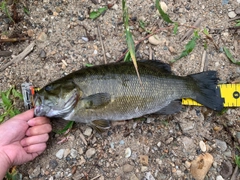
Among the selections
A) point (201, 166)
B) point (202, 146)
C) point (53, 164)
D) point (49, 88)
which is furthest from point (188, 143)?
point (49, 88)

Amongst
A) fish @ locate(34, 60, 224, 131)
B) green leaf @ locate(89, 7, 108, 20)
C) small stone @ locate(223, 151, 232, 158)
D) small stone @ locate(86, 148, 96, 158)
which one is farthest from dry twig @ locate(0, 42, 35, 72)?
small stone @ locate(223, 151, 232, 158)

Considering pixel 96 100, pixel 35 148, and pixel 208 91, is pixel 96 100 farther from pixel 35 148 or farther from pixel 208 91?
pixel 208 91

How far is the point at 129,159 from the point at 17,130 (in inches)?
61.5

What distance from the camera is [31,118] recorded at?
3938mm

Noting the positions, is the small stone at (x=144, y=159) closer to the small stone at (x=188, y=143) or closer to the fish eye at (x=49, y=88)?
the small stone at (x=188, y=143)

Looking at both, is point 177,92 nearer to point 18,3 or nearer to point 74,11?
point 74,11

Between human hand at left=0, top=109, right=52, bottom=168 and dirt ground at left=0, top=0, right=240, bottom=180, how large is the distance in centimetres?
25

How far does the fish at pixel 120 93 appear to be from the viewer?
3.77m

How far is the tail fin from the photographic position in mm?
4105

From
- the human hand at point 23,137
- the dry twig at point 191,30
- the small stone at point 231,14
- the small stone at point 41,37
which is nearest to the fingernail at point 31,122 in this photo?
the human hand at point 23,137

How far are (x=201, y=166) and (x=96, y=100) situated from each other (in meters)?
1.71

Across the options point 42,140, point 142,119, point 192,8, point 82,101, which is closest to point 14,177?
point 42,140

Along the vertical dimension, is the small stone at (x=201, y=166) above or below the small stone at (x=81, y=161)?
below

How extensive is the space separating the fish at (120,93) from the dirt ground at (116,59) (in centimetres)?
29
